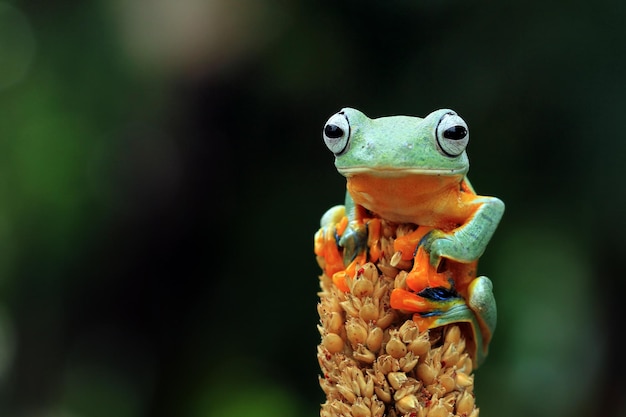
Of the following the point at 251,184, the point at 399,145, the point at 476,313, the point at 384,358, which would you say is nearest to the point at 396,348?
the point at 384,358

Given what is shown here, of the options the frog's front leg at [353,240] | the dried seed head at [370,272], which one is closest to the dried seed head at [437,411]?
the dried seed head at [370,272]

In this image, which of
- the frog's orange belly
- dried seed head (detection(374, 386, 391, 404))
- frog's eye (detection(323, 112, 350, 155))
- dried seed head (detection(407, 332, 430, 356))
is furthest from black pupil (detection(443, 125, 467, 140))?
dried seed head (detection(374, 386, 391, 404))

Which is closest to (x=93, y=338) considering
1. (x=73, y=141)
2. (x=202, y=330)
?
(x=202, y=330)

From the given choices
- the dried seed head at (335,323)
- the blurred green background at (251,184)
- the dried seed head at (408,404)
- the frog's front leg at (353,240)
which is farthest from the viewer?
the blurred green background at (251,184)

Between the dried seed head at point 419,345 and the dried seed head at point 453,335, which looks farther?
the dried seed head at point 453,335

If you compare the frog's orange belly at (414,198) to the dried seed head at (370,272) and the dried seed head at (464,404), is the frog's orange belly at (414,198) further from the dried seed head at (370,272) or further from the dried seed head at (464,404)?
the dried seed head at (464,404)

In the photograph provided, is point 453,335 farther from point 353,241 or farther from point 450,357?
point 353,241

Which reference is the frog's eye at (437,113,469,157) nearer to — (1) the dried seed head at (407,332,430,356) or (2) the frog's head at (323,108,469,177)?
(2) the frog's head at (323,108,469,177)

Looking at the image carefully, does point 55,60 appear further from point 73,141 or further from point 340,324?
point 340,324
